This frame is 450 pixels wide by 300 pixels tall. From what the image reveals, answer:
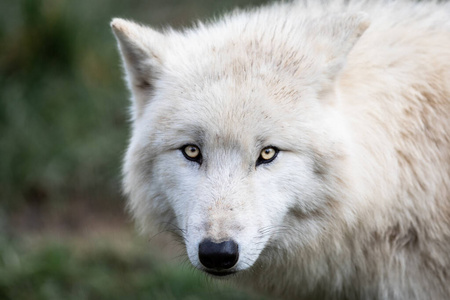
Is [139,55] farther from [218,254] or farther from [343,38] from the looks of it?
[218,254]

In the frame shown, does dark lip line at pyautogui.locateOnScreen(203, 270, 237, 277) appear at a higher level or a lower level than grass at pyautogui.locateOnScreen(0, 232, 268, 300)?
higher

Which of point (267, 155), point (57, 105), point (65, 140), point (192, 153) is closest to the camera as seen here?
point (267, 155)

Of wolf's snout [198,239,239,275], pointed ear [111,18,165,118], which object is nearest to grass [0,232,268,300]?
pointed ear [111,18,165,118]

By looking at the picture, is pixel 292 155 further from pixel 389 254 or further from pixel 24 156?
pixel 24 156

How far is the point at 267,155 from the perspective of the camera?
355 centimetres

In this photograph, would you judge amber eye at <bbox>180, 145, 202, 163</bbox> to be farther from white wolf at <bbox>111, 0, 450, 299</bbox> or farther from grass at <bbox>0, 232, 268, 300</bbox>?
grass at <bbox>0, 232, 268, 300</bbox>

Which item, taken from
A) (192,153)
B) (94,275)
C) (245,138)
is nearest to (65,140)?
(94,275)

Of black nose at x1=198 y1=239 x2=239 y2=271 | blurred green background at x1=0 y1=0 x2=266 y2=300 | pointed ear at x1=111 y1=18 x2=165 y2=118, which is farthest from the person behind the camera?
blurred green background at x1=0 y1=0 x2=266 y2=300

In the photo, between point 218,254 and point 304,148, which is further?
point 304,148

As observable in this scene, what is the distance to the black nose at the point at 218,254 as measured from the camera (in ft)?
10.7

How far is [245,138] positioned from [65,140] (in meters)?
4.74

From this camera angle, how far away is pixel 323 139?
11.8ft

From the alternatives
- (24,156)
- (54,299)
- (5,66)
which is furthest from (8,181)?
(54,299)

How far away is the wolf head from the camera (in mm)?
3424
